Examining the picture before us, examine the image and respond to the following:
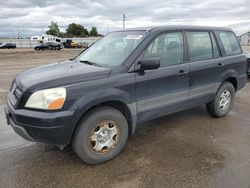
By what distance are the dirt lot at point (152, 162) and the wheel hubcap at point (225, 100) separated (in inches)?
22.7

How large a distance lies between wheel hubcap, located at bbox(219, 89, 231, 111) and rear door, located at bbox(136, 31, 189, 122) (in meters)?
1.24

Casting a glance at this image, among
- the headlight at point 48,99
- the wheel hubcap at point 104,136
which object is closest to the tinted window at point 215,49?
the wheel hubcap at point 104,136

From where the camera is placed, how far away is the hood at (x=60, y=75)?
328cm

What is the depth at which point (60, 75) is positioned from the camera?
135 inches

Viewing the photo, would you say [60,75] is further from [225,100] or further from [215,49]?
[225,100]

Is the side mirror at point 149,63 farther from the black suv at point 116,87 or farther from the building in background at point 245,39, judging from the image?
the building in background at point 245,39

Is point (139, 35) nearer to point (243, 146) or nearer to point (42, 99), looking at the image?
point (42, 99)

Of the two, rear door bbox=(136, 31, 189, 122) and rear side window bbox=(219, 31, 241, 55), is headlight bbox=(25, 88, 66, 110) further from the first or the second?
rear side window bbox=(219, 31, 241, 55)

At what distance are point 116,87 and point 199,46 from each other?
2.05m

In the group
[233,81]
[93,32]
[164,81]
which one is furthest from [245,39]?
[164,81]

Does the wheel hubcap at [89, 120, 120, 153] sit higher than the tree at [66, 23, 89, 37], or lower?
lower

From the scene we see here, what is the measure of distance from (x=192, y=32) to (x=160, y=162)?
7.78 feet

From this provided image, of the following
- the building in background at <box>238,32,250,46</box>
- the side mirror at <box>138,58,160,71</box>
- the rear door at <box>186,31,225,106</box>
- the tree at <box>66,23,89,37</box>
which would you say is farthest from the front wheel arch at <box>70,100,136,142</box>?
the tree at <box>66,23,89,37</box>

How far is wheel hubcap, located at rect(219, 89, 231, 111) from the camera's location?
17.8ft
